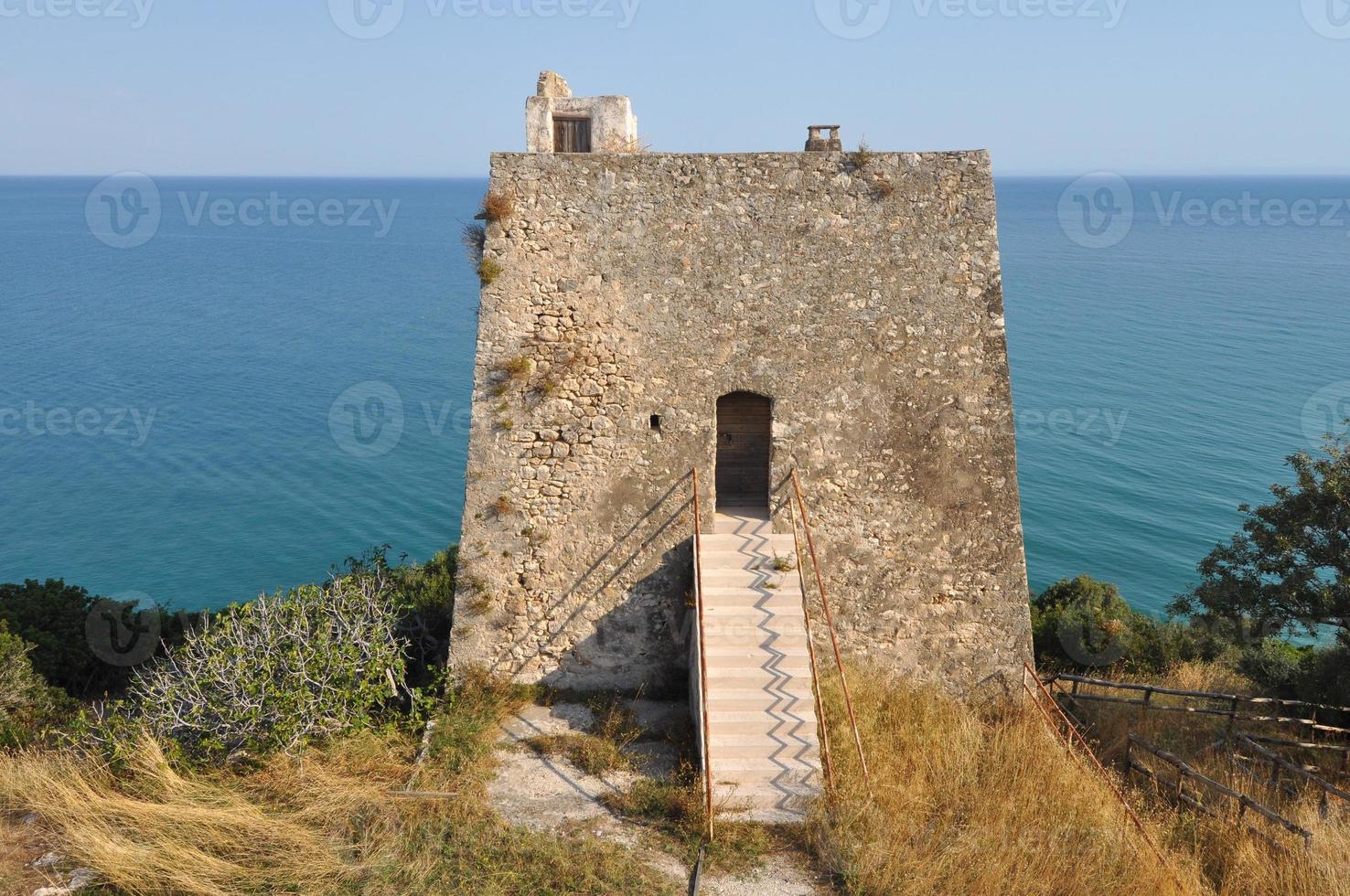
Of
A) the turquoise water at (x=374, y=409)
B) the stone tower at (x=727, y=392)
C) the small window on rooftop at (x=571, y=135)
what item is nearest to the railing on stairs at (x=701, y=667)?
the stone tower at (x=727, y=392)

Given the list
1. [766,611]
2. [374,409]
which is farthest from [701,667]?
[374,409]

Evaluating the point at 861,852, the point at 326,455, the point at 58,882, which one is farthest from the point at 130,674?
the point at 326,455

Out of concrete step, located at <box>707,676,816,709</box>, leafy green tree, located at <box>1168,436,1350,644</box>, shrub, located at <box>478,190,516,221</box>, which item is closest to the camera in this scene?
concrete step, located at <box>707,676,816,709</box>

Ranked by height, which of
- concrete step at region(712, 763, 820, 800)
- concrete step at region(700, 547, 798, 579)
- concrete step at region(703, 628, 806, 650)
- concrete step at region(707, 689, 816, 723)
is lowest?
concrete step at region(712, 763, 820, 800)

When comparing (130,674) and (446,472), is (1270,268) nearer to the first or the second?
(446,472)

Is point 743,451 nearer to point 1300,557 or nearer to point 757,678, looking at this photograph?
point 757,678

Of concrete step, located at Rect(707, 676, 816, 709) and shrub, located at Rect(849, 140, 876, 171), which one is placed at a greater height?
shrub, located at Rect(849, 140, 876, 171)

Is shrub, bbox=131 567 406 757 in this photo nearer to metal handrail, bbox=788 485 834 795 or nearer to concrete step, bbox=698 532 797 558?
concrete step, bbox=698 532 797 558

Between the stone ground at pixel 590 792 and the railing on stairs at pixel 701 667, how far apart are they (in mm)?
596

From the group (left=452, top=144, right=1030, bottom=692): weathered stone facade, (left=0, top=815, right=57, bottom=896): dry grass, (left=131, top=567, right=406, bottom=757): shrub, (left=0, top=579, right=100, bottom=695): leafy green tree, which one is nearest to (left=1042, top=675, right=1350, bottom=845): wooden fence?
(left=452, top=144, right=1030, bottom=692): weathered stone facade

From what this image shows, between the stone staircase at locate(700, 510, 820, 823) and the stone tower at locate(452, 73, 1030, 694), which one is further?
the stone tower at locate(452, 73, 1030, 694)

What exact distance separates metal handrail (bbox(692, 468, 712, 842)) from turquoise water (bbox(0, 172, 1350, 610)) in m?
23.0

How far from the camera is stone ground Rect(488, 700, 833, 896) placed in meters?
8.10

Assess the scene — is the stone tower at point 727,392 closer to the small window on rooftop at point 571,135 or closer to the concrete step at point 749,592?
the small window on rooftop at point 571,135
